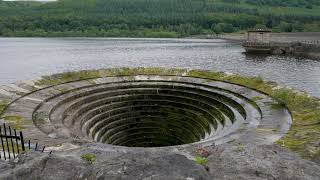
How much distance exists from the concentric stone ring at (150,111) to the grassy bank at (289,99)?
67cm

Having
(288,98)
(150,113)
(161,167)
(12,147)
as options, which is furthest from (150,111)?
(161,167)

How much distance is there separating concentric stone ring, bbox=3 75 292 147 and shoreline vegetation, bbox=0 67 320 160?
69 centimetres

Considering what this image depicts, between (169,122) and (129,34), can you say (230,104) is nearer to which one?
(169,122)

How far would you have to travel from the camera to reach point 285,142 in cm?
1518

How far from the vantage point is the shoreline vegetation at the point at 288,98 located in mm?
14250

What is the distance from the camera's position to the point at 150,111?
28.8 m

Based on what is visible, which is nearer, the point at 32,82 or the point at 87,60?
the point at 32,82

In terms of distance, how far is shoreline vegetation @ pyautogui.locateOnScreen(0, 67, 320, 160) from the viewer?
561 inches

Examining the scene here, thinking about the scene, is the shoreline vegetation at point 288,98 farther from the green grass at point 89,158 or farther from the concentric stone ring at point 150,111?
the green grass at point 89,158

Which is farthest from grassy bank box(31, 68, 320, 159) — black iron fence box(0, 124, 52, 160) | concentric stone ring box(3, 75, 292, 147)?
black iron fence box(0, 124, 52, 160)

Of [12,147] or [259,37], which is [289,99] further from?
[259,37]

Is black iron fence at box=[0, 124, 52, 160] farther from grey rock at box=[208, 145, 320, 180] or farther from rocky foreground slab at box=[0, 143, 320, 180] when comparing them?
grey rock at box=[208, 145, 320, 180]

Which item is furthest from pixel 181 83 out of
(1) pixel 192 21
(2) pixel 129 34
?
(1) pixel 192 21

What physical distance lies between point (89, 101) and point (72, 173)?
853 inches
